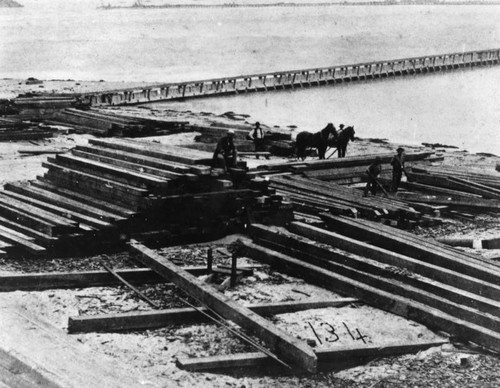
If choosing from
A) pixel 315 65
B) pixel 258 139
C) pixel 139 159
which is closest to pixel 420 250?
pixel 139 159

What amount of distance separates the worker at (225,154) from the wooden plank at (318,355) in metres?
6.39

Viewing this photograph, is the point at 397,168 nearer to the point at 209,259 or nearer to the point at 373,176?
the point at 373,176

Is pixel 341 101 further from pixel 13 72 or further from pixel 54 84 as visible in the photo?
pixel 13 72

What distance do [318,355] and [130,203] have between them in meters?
6.42

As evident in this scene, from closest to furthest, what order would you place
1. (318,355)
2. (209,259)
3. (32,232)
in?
(318,355)
(209,259)
(32,232)

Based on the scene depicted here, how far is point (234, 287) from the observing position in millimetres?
12242

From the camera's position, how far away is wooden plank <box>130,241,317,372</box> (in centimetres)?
890

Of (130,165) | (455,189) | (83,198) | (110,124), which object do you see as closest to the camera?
(83,198)

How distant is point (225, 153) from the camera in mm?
15391

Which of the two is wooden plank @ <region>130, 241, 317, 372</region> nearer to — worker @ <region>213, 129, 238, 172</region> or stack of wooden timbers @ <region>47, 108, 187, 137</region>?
worker @ <region>213, 129, 238, 172</region>

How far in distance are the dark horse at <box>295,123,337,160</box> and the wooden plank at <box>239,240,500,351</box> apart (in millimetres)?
11361

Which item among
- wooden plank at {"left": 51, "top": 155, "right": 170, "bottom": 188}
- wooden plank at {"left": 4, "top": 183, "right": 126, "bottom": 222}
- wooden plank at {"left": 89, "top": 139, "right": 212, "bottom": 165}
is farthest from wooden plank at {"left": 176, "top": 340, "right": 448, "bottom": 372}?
wooden plank at {"left": 89, "top": 139, "right": 212, "bottom": 165}

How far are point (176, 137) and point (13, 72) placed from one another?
2012 inches

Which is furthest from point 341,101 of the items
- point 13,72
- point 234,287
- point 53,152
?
point 234,287
